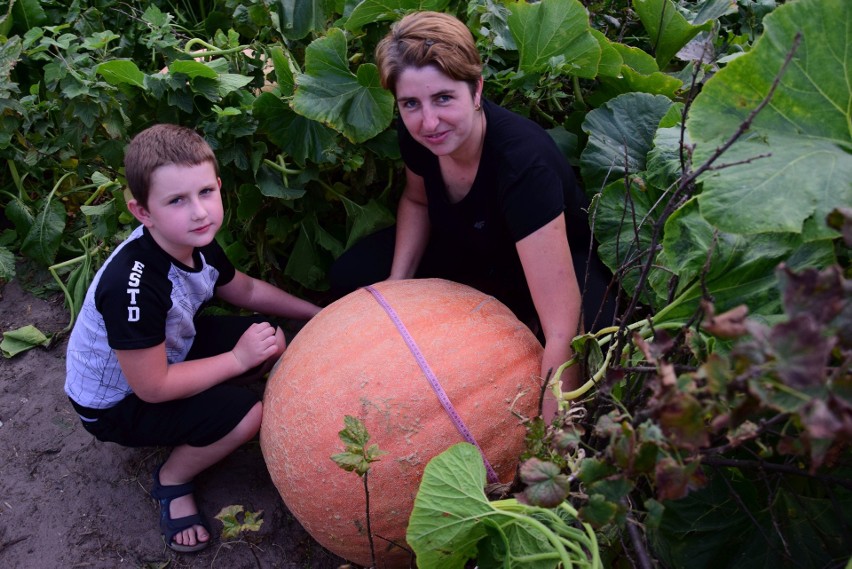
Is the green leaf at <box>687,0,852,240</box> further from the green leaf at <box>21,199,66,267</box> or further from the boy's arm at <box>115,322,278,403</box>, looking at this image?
the green leaf at <box>21,199,66,267</box>

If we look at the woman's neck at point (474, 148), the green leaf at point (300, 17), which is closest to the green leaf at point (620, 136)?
the woman's neck at point (474, 148)

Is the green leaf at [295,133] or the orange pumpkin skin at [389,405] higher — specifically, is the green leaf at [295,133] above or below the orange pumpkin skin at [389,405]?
above

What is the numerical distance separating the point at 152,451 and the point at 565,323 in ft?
4.72

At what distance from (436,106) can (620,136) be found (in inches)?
27.0

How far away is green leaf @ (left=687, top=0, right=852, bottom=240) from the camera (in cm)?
129

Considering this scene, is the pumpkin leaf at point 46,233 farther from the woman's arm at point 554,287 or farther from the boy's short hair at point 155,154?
the woman's arm at point 554,287

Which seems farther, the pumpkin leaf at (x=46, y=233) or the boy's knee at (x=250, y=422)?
the pumpkin leaf at (x=46, y=233)

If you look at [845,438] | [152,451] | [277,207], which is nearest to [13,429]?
[152,451]

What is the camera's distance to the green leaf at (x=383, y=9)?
2.35m

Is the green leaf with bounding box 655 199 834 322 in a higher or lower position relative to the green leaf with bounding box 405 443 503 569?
higher

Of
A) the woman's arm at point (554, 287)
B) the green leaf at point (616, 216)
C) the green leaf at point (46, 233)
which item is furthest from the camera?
the green leaf at point (46, 233)

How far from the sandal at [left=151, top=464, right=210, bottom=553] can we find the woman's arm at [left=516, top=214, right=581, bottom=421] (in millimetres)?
1084

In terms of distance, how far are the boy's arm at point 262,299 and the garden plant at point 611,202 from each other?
0.18m

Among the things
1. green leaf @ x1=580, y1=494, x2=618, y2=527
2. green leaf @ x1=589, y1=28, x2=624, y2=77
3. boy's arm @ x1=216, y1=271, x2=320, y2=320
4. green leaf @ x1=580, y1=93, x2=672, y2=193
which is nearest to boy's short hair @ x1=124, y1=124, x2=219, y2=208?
boy's arm @ x1=216, y1=271, x2=320, y2=320
